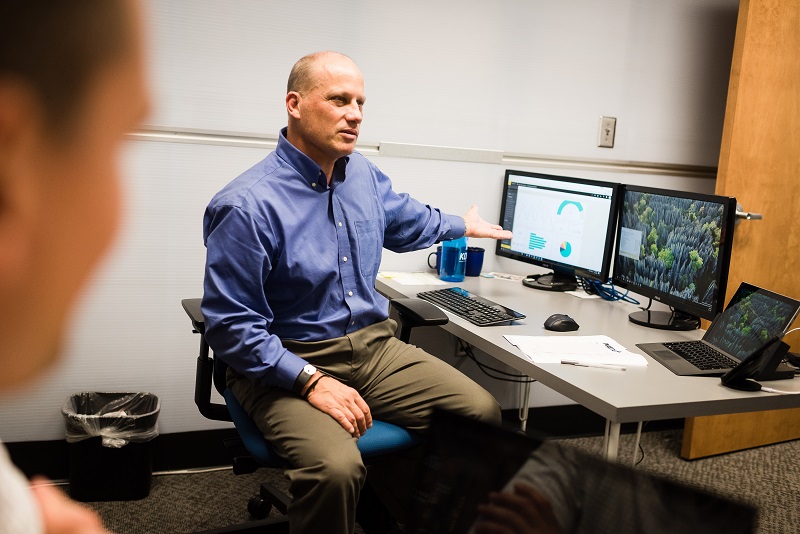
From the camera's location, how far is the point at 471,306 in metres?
2.44

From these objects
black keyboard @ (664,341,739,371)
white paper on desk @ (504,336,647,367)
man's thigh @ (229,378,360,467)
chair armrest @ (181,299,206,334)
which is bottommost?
man's thigh @ (229,378,360,467)

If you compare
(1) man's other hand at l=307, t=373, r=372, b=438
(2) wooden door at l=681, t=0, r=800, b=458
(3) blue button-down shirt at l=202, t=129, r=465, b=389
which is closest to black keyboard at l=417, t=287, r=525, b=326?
(3) blue button-down shirt at l=202, t=129, r=465, b=389

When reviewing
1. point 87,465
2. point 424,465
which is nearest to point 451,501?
point 424,465

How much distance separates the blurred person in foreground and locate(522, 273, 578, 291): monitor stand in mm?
2667

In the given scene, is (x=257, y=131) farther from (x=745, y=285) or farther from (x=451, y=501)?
(x=451, y=501)

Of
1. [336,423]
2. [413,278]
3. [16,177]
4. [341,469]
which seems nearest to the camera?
[16,177]

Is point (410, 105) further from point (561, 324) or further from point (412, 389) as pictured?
point (412, 389)

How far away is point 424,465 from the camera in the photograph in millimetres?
776

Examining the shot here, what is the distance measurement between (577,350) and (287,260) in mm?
773

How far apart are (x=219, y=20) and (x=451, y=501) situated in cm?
219

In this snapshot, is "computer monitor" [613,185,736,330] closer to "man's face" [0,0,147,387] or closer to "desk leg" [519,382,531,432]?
"desk leg" [519,382,531,432]

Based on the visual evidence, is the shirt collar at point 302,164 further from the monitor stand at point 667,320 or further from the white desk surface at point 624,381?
the monitor stand at point 667,320

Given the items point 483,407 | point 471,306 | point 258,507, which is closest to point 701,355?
point 483,407

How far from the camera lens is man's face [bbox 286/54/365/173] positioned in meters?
2.21
